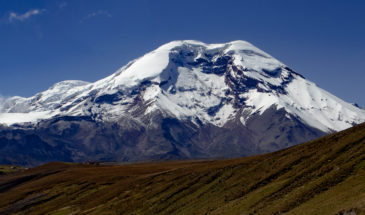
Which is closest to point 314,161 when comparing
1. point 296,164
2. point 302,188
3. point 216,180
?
point 296,164

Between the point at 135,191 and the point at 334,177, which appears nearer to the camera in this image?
the point at 334,177

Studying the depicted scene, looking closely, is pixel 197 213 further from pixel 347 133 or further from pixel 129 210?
pixel 347 133

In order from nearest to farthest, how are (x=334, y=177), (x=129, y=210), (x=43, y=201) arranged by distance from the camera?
(x=334, y=177)
(x=129, y=210)
(x=43, y=201)

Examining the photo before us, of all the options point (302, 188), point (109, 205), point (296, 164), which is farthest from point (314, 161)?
point (109, 205)

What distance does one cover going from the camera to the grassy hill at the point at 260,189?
47588mm

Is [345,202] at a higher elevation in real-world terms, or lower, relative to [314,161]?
lower

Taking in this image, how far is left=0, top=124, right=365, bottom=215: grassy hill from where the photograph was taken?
47.6m

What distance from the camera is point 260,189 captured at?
193ft

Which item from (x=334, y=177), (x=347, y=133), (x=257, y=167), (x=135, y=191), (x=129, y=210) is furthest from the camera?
(x=135, y=191)

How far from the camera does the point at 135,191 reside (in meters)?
90.4

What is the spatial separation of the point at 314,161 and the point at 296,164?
11.9 ft

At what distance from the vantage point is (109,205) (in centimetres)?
8569

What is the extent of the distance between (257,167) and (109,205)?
30576 millimetres

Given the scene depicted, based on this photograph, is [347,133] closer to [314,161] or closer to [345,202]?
[314,161]
